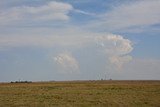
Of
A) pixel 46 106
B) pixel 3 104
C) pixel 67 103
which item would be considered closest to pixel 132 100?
pixel 67 103

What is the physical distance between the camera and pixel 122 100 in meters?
40.7

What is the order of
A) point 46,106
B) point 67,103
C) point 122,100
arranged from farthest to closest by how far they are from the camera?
1. point 122,100
2. point 67,103
3. point 46,106

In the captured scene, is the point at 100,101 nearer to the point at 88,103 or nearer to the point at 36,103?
the point at 88,103

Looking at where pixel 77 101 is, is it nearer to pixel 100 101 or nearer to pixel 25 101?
pixel 100 101

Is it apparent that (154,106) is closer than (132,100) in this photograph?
Yes

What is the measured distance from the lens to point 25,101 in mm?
40031

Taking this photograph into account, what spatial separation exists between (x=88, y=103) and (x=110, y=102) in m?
2.35

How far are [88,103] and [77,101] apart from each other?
1.95 metres

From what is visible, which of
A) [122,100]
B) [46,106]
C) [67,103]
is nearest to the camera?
[46,106]

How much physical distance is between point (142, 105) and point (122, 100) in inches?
158

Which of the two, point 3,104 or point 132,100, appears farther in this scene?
point 132,100

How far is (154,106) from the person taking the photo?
36.8 meters

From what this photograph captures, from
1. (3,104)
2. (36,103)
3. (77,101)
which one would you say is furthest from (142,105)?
(3,104)

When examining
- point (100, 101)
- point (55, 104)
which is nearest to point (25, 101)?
point (55, 104)
